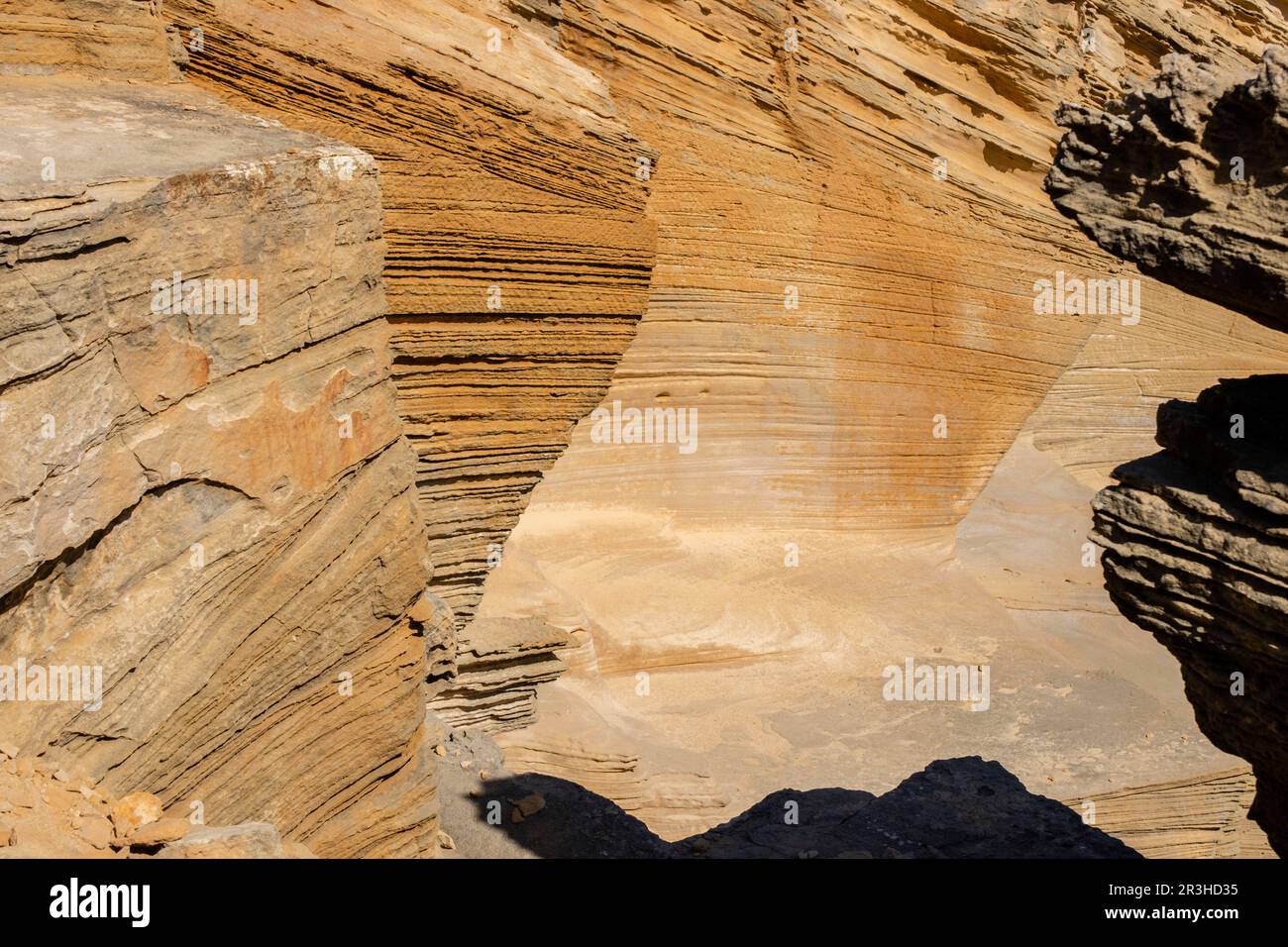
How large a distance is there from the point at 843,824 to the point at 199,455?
224 inches

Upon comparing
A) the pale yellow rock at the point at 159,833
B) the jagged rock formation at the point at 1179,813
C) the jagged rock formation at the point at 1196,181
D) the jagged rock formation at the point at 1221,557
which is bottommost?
the jagged rock formation at the point at 1179,813

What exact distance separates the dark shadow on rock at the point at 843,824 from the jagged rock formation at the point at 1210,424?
1970 mm

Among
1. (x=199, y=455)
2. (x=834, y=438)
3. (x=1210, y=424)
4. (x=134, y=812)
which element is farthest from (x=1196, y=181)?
(x=834, y=438)

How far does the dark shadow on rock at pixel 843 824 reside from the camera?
7.49 meters

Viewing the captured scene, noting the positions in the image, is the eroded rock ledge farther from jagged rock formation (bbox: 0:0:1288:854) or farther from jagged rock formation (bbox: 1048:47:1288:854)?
jagged rock formation (bbox: 1048:47:1288:854)

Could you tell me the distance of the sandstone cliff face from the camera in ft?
11.4

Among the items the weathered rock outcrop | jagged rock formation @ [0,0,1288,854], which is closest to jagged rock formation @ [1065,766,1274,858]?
jagged rock formation @ [0,0,1288,854]

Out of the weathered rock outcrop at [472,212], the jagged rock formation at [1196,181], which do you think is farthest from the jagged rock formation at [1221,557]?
the weathered rock outcrop at [472,212]

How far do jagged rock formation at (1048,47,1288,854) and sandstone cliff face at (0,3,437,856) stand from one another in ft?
11.3

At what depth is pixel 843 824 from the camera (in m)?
8.42

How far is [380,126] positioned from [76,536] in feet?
9.40

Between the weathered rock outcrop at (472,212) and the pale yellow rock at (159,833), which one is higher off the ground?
the weathered rock outcrop at (472,212)

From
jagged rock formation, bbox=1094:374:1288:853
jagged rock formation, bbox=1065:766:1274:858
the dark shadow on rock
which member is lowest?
jagged rock formation, bbox=1065:766:1274:858

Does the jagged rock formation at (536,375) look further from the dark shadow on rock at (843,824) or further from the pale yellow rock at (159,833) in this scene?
the dark shadow on rock at (843,824)
